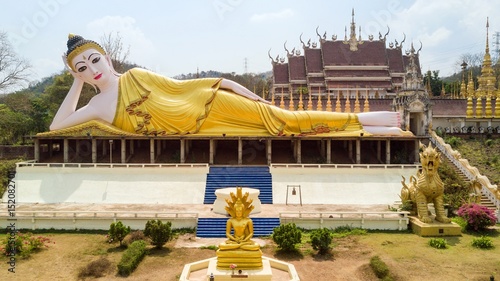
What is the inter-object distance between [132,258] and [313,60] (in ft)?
110

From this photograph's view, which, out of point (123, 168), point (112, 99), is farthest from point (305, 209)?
point (112, 99)

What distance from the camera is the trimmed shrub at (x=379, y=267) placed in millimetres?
12039

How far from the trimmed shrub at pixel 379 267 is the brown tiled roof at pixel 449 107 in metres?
24.2

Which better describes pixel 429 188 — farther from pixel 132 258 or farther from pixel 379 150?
pixel 379 150

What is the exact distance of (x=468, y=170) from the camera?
2372 cm

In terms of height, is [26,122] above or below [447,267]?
above

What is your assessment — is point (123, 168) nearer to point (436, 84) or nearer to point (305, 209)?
point (305, 209)

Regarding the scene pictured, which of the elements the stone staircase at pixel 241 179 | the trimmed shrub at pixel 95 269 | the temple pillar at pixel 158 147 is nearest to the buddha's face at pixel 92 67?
the temple pillar at pixel 158 147

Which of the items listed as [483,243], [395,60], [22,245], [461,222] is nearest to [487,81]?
[395,60]

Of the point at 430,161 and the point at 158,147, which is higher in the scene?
the point at 158,147

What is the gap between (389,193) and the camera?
21656 millimetres

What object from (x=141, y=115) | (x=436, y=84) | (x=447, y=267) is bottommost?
(x=447, y=267)

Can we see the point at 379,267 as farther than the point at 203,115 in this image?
No

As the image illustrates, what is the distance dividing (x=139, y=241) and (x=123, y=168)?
9.74m
